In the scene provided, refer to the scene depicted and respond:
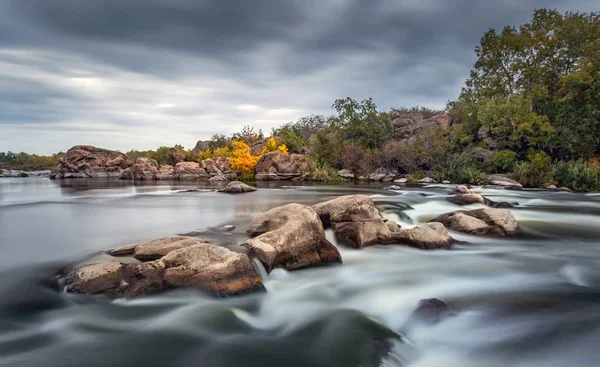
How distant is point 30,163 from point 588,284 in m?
110

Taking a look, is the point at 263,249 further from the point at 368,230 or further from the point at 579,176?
the point at 579,176

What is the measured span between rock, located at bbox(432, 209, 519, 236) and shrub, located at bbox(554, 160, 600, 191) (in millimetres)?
16120

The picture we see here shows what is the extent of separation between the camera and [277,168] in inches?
1492

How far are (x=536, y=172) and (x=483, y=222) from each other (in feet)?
59.8

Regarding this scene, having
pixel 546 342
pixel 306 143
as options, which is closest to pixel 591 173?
pixel 546 342

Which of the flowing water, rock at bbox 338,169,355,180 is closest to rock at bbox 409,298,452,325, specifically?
the flowing water

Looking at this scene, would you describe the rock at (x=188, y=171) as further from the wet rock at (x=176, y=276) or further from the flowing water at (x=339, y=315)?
the wet rock at (x=176, y=276)

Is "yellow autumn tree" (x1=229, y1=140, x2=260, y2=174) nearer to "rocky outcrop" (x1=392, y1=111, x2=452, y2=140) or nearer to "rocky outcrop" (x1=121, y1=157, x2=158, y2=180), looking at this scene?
"rocky outcrop" (x1=121, y1=157, x2=158, y2=180)

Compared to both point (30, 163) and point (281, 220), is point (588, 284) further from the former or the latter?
point (30, 163)

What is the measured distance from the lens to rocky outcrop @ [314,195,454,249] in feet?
25.2

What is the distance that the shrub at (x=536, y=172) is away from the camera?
2278cm

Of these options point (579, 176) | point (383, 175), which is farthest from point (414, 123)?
point (579, 176)

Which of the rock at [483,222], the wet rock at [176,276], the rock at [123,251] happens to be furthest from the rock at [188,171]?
the wet rock at [176,276]

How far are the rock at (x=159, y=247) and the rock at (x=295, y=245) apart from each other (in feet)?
3.76
